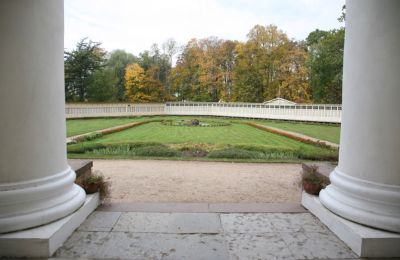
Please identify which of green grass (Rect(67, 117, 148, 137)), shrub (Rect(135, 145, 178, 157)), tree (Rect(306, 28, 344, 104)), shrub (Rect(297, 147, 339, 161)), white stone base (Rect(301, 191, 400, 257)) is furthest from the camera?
tree (Rect(306, 28, 344, 104))

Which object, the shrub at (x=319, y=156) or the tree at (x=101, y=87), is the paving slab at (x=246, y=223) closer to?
the shrub at (x=319, y=156)

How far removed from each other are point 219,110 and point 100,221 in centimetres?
3705

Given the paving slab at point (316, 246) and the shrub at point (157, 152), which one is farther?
the shrub at point (157, 152)

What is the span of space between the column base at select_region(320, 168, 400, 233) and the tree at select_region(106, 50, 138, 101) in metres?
48.4

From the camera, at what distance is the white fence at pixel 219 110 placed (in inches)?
1246

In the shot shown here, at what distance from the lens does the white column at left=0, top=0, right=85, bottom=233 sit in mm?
3443

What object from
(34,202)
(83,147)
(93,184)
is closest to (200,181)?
(93,184)

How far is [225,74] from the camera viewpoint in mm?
45094

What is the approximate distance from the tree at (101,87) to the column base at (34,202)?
42755 millimetres

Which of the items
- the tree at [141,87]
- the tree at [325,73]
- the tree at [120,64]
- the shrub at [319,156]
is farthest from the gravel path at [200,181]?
the tree at [120,64]

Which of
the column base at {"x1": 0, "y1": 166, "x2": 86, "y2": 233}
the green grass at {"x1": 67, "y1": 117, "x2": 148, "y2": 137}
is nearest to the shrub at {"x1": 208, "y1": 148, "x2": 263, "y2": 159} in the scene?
the column base at {"x1": 0, "y1": 166, "x2": 86, "y2": 233}

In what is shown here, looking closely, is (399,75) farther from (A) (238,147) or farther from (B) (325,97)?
(B) (325,97)

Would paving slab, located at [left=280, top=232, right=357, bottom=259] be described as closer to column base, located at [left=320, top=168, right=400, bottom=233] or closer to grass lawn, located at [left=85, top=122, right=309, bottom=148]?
column base, located at [left=320, top=168, right=400, bottom=233]

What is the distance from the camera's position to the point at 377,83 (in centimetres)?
368
